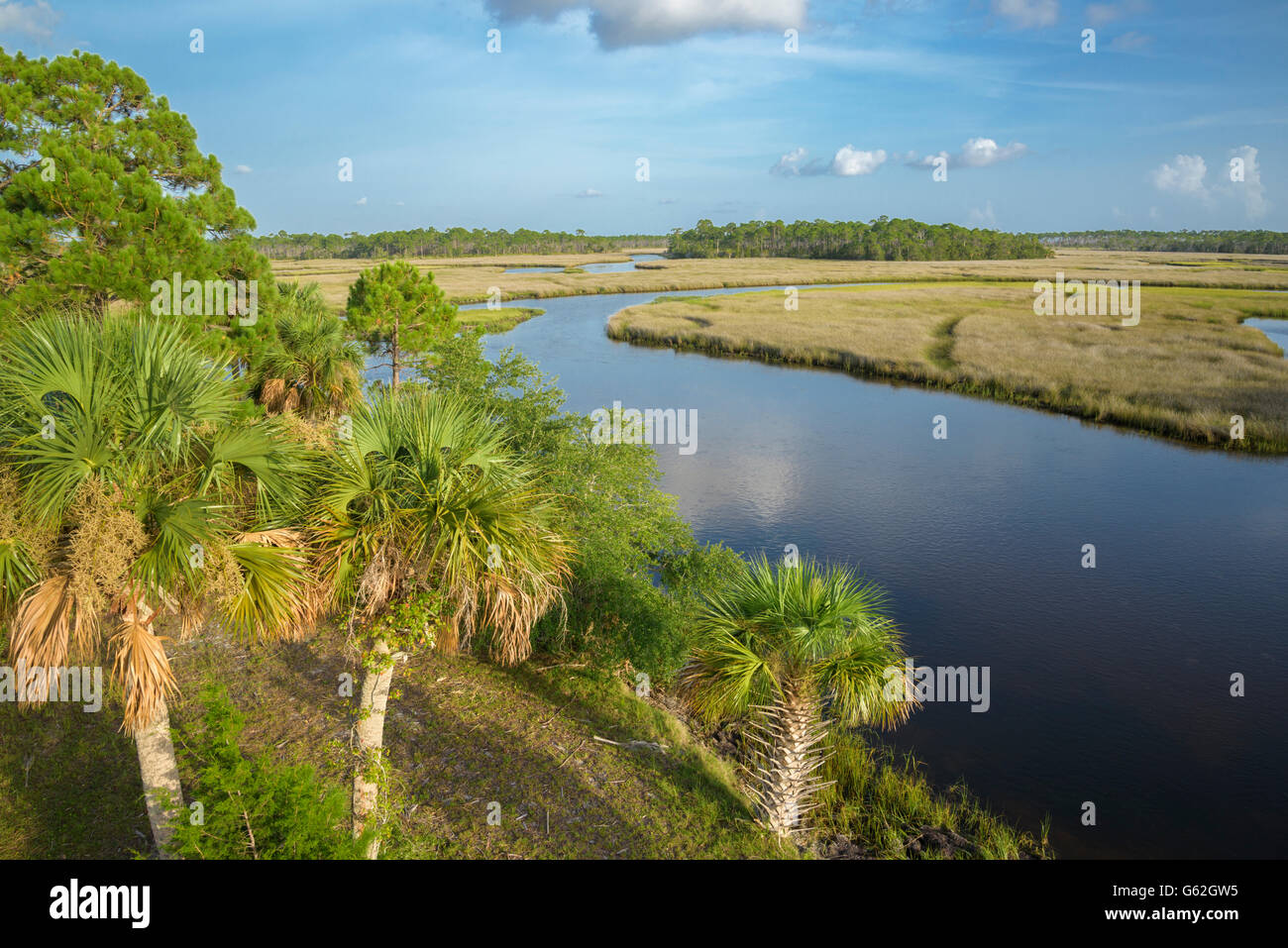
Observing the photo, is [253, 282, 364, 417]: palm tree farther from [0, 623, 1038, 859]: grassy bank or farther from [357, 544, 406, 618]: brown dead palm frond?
[357, 544, 406, 618]: brown dead palm frond

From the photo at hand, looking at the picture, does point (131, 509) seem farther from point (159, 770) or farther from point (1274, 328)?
point (1274, 328)

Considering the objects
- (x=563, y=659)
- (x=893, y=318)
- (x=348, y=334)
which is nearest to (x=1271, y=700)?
(x=563, y=659)

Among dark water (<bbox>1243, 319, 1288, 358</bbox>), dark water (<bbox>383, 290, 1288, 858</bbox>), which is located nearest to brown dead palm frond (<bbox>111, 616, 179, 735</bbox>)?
dark water (<bbox>383, 290, 1288, 858</bbox>)

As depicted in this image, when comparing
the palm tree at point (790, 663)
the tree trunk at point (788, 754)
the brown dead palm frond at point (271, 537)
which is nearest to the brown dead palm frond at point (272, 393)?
the brown dead palm frond at point (271, 537)

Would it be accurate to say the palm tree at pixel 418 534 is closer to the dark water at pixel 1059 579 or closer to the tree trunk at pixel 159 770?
the tree trunk at pixel 159 770

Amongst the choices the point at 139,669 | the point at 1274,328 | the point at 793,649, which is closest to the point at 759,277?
the point at 1274,328
